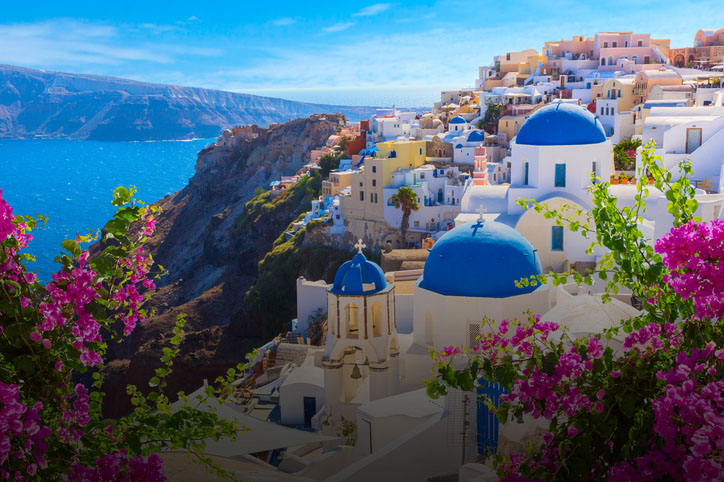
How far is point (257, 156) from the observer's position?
98.8 meters

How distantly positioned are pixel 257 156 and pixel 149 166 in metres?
77.5

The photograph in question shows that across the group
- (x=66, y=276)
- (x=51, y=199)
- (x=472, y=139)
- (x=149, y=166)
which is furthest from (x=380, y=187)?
(x=149, y=166)

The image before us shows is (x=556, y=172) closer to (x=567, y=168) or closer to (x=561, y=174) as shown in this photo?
(x=561, y=174)

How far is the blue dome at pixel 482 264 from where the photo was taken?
1477cm

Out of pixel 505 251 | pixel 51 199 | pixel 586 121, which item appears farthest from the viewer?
pixel 51 199

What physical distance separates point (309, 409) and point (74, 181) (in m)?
128

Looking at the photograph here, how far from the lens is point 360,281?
15180 millimetres

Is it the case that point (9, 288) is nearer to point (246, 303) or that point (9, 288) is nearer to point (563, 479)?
point (563, 479)

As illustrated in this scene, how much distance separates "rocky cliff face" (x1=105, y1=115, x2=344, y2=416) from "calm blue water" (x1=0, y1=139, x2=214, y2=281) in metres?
9.82

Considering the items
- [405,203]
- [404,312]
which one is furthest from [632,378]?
[405,203]

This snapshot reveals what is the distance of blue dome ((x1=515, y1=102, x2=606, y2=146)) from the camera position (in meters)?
20.6

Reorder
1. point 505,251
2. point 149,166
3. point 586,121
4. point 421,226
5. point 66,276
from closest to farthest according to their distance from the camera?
point 66,276
point 505,251
point 586,121
point 421,226
point 149,166

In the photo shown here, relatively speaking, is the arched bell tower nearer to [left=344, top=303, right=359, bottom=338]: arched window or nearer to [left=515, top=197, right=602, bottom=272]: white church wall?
[left=344, top=303, right=359, bottom=338]: arched window

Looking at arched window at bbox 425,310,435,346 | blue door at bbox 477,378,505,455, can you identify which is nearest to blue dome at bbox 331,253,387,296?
arched window at bbox 425,310,435,346
